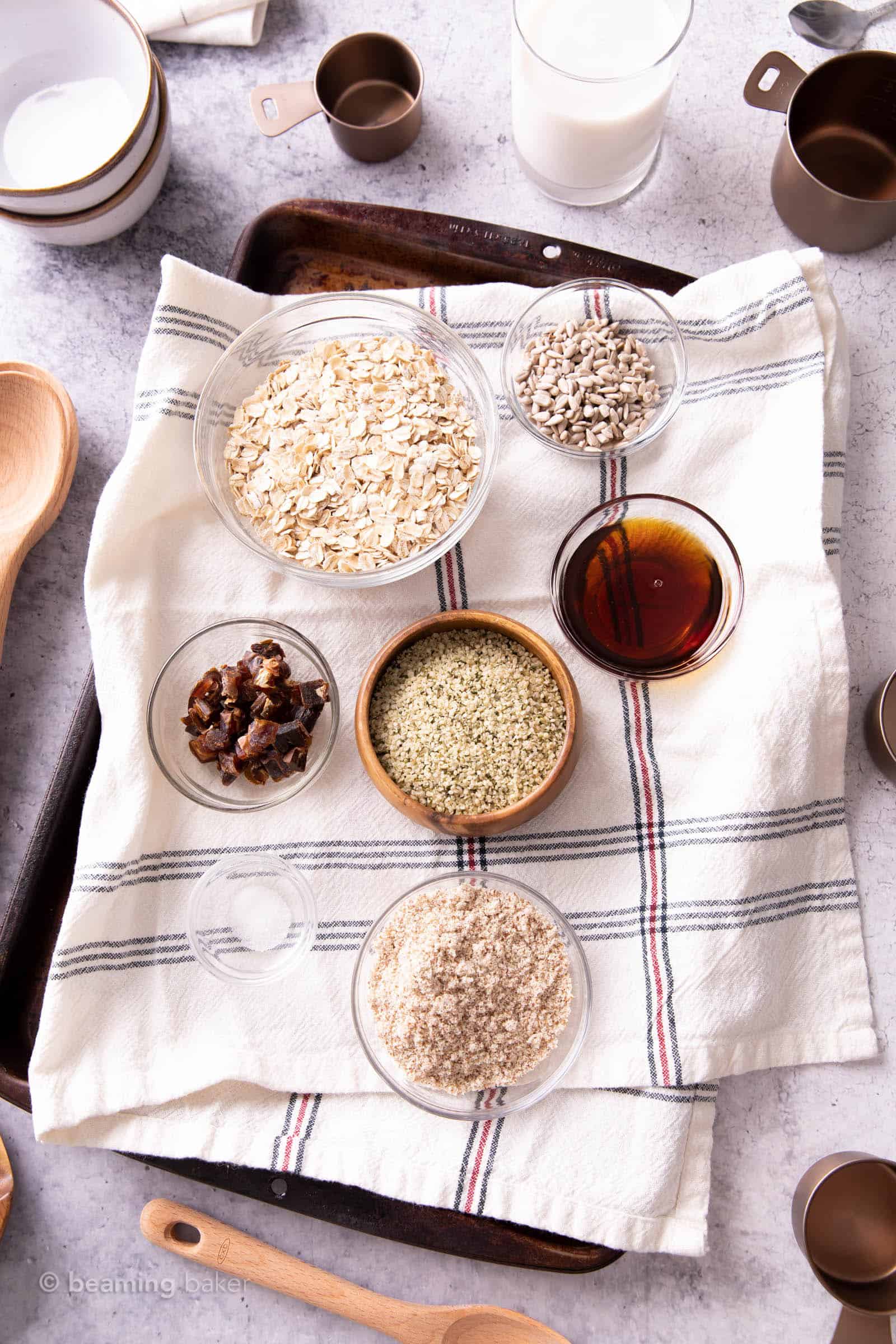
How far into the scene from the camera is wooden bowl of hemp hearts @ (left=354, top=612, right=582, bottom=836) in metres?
1.64

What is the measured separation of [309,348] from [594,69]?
0.67 m

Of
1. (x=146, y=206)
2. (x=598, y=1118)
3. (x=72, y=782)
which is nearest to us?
(x=598, y=1118)

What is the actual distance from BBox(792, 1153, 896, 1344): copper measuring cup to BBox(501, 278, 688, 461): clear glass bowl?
125 centimetres

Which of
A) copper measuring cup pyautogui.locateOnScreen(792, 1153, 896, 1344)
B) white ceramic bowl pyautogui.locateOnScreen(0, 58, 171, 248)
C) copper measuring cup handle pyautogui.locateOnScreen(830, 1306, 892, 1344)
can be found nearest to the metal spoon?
white ceramic bowl pyautogui.locateOnScreen(0, 58, 171, 248)

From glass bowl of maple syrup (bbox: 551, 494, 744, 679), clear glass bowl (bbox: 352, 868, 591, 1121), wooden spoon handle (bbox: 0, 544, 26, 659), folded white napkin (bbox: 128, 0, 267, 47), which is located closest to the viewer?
clear glass bowl (bbox: 352, 868, 591, 1121)

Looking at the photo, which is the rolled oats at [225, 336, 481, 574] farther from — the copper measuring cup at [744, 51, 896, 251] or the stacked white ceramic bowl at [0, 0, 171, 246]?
the copper measuring cup at [744, 51, 896, 251]

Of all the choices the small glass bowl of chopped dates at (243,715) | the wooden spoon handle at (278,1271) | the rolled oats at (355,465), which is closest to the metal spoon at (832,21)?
the rolled oats at (355,465)

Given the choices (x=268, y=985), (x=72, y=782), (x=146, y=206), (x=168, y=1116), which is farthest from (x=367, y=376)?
(x=168, y=1116)

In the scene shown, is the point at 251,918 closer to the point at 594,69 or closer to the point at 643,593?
the point at 643,593

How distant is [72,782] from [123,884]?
21 cm

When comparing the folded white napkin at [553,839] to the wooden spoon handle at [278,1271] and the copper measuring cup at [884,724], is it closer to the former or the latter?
the copper measuring cup at [884,724]

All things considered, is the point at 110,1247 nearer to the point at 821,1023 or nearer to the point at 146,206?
the point at 821,1023

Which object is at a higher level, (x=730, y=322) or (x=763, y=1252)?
(x=730, y=322)

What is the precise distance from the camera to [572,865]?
173cm
